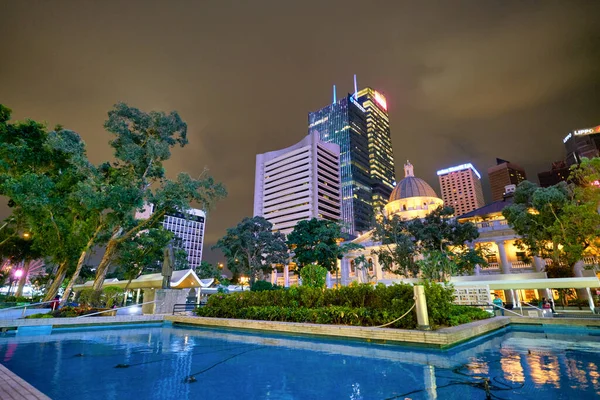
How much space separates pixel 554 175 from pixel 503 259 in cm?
13452

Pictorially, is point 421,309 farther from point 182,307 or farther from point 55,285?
point 55,285

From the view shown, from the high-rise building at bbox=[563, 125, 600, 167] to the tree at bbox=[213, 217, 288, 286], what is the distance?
12612 centimetres

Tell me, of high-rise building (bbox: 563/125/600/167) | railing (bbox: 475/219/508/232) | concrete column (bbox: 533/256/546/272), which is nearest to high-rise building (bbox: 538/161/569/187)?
high-rise building (bbox: 563/125/600/167)

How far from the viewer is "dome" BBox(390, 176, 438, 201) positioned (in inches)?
2697

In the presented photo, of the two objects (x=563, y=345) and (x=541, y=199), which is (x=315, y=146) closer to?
(x=541, y=199)

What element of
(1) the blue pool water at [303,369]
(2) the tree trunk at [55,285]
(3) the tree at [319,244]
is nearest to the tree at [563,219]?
(1) the blue pool water at [303,369]

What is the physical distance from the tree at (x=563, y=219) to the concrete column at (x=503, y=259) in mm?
7548

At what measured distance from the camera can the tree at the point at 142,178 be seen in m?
23.7

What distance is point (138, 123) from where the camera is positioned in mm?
26469

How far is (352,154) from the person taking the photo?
176 metres

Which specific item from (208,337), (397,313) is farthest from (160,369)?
(397,313)

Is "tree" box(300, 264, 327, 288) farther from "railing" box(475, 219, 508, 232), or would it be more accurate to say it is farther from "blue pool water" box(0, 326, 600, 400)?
"railing" box(475, 219, 508, 232)

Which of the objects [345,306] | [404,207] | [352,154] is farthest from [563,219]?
[352,154]

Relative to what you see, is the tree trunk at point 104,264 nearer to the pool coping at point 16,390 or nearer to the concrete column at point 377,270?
the pool coping at point 16,390
